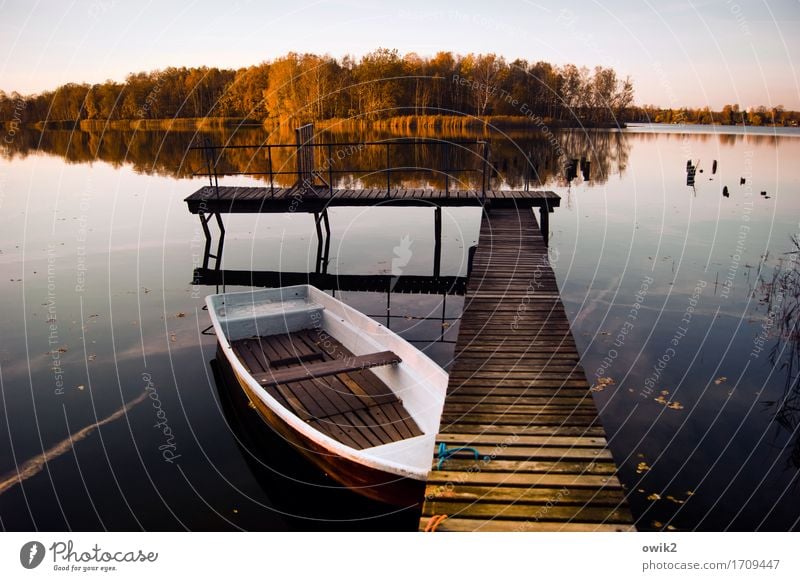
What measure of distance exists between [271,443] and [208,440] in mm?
1034

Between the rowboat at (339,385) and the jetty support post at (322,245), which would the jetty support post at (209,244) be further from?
the rowboat at (339,385)

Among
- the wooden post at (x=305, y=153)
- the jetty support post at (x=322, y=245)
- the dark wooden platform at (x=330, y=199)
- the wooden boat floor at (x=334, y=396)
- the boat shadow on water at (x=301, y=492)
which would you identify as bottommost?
the boat shadow on water at (x=301, y=492)

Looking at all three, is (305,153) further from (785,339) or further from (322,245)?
(785,339)

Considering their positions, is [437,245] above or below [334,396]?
above

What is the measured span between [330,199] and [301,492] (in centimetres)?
1098

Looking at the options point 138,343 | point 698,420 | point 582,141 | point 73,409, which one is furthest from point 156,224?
point 582,141

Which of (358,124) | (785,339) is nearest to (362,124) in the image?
(358,124)

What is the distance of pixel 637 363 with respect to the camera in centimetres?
1095

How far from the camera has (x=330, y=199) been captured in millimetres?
17328

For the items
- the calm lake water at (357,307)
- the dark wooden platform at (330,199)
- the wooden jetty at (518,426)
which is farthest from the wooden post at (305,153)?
the wooden jetty at (518,426)

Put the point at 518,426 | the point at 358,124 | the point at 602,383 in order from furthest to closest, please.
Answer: the point at 358,124
the point at 602,383
the point at 518,426

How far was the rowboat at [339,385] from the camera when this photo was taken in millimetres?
6520

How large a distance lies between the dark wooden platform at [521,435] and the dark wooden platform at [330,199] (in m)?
7.98
